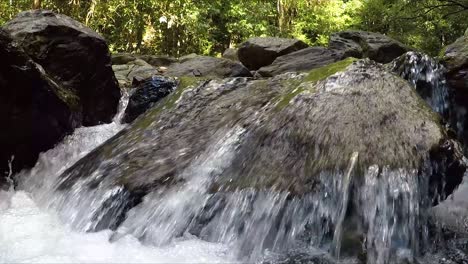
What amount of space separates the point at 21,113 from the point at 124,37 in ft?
34.0

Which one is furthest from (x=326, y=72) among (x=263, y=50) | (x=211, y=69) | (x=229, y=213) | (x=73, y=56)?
(x=263, y=50)

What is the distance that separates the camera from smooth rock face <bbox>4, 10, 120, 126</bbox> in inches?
229

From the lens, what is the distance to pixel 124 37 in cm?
1460

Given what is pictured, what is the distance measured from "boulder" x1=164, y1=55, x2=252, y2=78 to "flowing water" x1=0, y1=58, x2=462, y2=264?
167 inches

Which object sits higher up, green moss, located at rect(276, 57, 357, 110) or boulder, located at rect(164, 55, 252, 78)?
green moss, located at rect(276, 57, 357, 110)

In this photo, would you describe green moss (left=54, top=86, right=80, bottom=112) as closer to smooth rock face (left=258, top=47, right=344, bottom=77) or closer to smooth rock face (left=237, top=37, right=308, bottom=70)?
smooth rock face (left=258, top=47, right=344, bottom=77)

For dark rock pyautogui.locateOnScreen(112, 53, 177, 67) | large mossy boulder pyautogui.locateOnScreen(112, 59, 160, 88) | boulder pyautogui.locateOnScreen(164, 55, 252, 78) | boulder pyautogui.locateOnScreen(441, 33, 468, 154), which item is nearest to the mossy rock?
boulder pyautogui.locateOnScreen(441, 33, 468, 154)

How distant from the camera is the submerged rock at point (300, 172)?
2900 mm

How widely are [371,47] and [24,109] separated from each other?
24.2ft

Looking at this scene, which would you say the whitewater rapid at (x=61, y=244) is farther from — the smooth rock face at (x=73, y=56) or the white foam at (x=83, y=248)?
the smooth rock face at (x=73, y=56)

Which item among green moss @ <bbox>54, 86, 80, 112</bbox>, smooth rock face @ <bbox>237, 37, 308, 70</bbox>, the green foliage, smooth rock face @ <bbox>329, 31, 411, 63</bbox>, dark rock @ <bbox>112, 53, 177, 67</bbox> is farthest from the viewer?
the green foliage

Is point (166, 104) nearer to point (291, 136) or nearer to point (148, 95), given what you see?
point (148, 95)

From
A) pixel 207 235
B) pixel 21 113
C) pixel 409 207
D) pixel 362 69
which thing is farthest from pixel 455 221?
pixel 21 113

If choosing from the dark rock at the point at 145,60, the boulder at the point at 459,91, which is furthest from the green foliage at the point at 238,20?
the boulder at the point at 459,91
